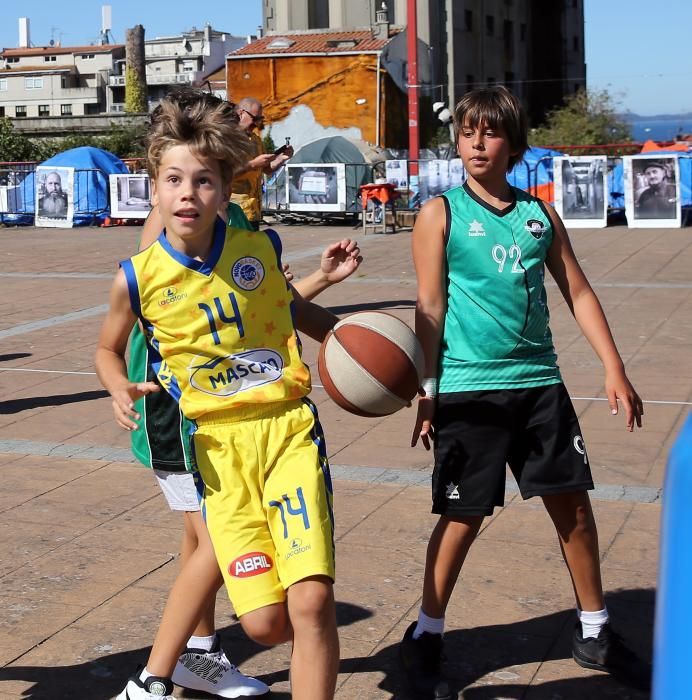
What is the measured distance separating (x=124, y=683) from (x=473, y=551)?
169 cm

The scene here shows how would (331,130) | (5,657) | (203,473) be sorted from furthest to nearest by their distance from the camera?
(331,130) → (5,657) → (203,473)

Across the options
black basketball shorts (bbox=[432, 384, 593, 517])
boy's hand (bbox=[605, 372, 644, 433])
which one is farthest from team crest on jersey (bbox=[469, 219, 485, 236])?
boy's hand (bbox=[605, 372, 644, 433])

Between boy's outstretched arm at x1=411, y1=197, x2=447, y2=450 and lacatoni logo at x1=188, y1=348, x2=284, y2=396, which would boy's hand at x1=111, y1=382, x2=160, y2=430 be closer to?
lacatoni logo at x1=188, y1=348, x2=284, y2=396

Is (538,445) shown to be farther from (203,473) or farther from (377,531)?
(377,531)

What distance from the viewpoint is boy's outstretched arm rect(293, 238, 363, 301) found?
11.6 ft

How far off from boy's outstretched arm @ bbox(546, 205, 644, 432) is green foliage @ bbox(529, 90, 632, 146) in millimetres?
35822

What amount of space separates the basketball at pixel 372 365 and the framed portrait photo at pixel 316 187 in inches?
813

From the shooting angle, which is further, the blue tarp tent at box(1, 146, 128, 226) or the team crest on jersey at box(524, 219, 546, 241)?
the blue tarp tent at box(1, 146, 128, 226)

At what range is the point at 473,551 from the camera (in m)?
4.96

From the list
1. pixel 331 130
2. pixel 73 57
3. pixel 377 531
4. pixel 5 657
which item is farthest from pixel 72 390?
pixel 73 57

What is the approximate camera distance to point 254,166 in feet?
23.7

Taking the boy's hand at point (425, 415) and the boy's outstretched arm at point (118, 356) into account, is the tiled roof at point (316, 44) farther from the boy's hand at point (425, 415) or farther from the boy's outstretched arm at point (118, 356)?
the boy's outstretched arm at point (118, 356)

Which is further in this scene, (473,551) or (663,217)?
(663,217)

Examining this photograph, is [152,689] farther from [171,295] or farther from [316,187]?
[316,187]
